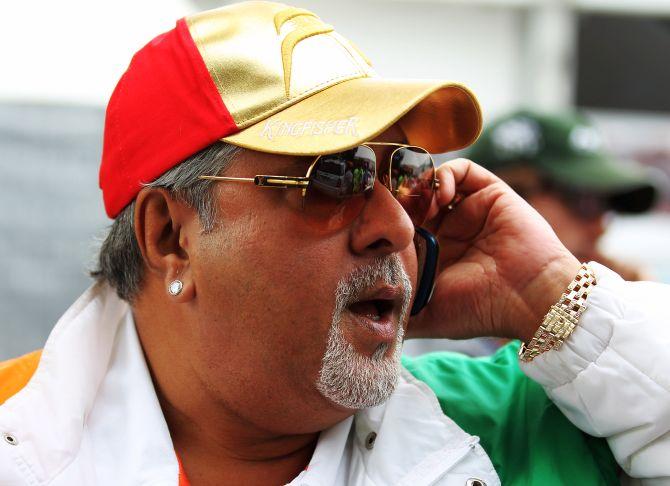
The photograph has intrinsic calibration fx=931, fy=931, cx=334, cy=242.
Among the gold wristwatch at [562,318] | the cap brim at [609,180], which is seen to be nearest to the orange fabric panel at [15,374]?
the gold wristwatch at [562,318]

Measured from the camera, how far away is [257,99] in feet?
6.62

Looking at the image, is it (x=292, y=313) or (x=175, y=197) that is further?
(x=175, y=197)

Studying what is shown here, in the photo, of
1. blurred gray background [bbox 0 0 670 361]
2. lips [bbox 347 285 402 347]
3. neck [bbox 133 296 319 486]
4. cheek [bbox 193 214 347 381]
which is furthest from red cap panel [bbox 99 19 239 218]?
blurred gray background [bbox 0 0 670 361]

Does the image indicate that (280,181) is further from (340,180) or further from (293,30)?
(293,30)

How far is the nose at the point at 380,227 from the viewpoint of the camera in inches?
80.1

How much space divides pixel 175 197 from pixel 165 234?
4.3 inches

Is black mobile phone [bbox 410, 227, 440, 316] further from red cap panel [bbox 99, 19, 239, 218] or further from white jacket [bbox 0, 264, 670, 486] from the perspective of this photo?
red cap panel [bbox 99, 19, 239, 218]

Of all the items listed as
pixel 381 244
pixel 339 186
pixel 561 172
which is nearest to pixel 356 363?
pixel 381 244

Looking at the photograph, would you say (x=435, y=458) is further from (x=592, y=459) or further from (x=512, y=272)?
(x=512, y=272)

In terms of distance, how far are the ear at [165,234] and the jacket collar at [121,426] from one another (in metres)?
0.22

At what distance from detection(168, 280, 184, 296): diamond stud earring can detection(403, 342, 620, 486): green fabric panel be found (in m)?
0.69

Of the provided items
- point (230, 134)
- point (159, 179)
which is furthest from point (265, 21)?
point (159, 179)

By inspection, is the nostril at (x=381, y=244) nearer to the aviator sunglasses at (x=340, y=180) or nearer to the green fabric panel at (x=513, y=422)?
the aviator sunglasses at (x=340, y=180)

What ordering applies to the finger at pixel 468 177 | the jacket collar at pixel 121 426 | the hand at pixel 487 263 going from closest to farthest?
the jacket collar at pixel 121 426 → the hand at pixel 487 263 → the finger at pixel 468 177
